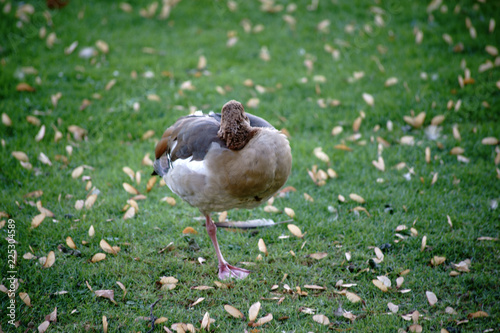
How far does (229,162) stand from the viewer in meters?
3.52

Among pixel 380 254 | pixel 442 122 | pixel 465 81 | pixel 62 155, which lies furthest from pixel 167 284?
pixel 465 81

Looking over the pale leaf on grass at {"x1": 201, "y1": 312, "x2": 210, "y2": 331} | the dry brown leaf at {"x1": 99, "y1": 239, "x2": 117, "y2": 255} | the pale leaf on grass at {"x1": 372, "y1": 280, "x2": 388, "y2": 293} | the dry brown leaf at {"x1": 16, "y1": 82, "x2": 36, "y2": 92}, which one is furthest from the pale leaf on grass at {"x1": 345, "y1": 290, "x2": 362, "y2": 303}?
the dry brown leaf at {"x1": 16, "y1": 82, "x2": 36, "y2": 92}

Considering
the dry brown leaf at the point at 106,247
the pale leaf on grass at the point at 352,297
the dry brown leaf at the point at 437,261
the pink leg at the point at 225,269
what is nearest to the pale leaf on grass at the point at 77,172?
the dry brown leaf at the point at 106,247

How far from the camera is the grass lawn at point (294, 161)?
3791 millimetres

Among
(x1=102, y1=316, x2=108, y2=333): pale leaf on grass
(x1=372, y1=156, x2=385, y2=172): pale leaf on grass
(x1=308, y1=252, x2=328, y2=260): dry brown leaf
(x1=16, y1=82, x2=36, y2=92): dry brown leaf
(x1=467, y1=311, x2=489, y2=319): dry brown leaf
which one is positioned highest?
(x1=16, y1=82, x2=36, y2=92): dry brown leaf

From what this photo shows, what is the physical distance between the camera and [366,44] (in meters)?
7.86

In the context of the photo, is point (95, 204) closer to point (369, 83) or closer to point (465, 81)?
point (369, 83)

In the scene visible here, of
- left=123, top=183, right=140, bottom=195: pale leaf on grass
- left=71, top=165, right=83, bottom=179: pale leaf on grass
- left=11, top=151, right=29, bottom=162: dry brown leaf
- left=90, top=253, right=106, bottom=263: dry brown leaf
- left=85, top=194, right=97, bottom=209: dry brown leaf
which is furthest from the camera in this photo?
left=11, top=151, right=29, bottom=162: dry brown leaf

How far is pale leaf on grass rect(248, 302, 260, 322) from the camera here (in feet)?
11.7

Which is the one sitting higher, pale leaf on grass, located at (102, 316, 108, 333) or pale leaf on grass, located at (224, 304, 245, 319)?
pale leaf on grass, located at (224, 304, 245, 319)

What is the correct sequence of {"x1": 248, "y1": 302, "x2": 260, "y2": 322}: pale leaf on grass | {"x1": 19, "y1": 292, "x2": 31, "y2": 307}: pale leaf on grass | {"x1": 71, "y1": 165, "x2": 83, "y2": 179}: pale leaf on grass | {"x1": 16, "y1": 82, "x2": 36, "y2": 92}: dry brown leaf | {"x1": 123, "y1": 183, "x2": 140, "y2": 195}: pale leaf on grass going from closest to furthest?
1. {"x1": 248, "y1": 302, "x2": 260, "y2": 322}: pale leaf on grass
2. {"x1": 19, "y1": 292, "x2": 31, "y2": 307}: pale leaf on grass
3. {"x1": 123, "y1": 183, "x2": 140, "y2": 195}: pale leaf on grass
4. {"x1": 71, "y1": 165, "x2": 83, "y2": 179}: pale leaf on grass
5. {"x1": 16, "y1": 82, "x2": 36, "y2": 92}: dry brown leaf

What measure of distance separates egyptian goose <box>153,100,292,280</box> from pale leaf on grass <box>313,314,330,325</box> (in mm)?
831

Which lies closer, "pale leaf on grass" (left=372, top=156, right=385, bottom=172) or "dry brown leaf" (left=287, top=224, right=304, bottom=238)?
"dry brown leaf" (left=287, top=224, right=304, bottom=238)

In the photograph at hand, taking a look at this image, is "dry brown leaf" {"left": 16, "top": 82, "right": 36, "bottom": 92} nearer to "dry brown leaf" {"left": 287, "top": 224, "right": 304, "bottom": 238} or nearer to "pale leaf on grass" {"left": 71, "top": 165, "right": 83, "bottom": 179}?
"pale leaf on grass" {"left": 71, "top": 165, "right": 83, "bottom": 179}
